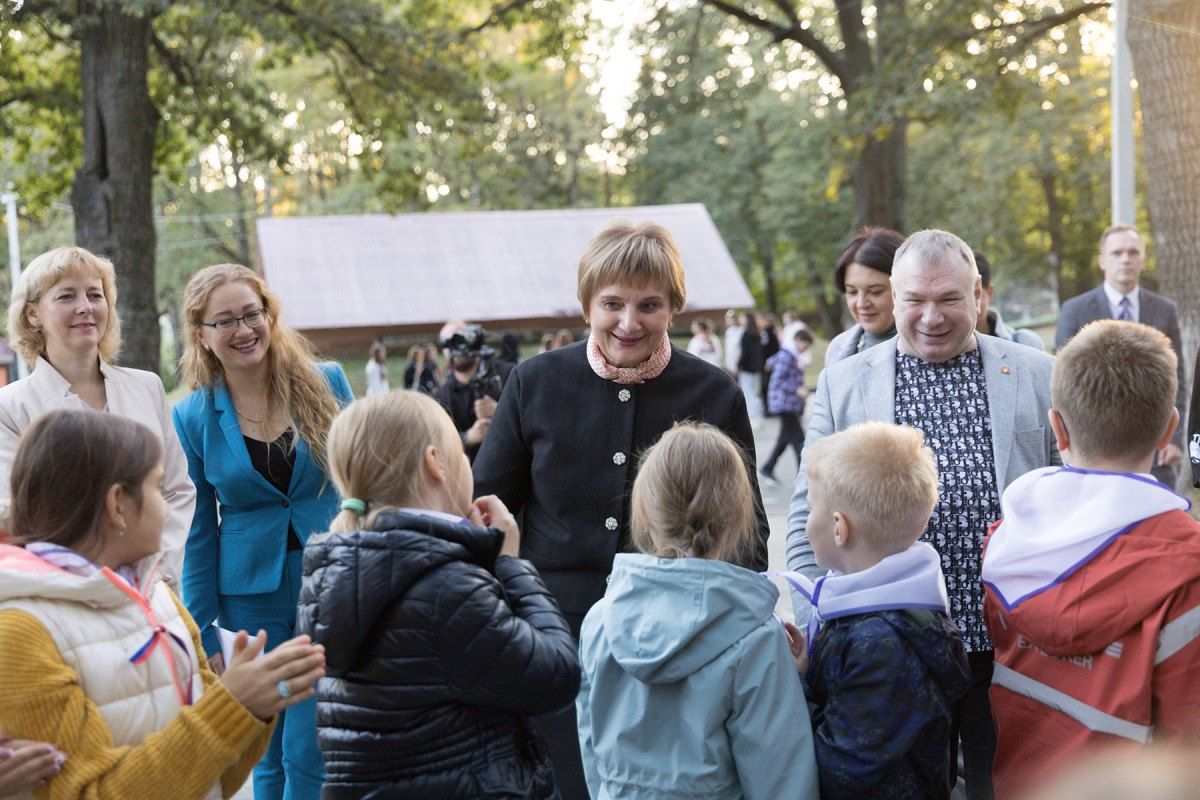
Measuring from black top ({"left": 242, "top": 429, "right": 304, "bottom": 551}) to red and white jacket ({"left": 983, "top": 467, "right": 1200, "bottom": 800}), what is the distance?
2.37 m

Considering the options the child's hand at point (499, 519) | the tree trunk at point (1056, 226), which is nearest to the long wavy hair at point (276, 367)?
the child's hand at point (499, 519)

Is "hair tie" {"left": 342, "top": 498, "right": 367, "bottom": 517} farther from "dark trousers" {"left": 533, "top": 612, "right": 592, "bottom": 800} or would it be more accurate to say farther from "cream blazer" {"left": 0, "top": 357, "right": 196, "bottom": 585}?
"cream blazer" {"left": 0, "top": 357, "right": 196, "bottom": 585}

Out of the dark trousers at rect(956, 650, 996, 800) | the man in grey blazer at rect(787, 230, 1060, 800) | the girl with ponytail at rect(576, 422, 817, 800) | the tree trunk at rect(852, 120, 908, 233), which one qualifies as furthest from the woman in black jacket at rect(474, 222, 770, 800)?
the tree trunk at rect(852, 120, 908, 233)

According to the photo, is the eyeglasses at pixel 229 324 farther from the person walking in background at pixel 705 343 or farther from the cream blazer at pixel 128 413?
the person walking in background at pixel 705 343

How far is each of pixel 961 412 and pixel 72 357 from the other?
3.03 metres

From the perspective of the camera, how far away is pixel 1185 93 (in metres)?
8.70

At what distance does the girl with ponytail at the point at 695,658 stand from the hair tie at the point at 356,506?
0.60 meters

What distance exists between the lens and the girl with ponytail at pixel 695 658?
2.50m

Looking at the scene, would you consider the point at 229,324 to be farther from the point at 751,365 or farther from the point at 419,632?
the point at 751,365

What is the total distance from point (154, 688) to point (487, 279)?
30332 mm

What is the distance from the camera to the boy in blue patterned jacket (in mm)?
2449

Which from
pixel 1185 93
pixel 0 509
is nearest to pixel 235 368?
pixel 0 509

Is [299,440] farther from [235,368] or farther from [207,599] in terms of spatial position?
[207,599]

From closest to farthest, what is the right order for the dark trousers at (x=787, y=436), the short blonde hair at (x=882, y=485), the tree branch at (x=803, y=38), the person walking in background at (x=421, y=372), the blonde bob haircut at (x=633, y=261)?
1. the short blonde hair at (x=882, y=485)
2. the blonde bob haircut at (x=633, y=261)
3. the person walking in background at (x=421, y=372)
4. the dark trousers at (x=787, y=436)
5. the tree branch at (x=803, y=38)
